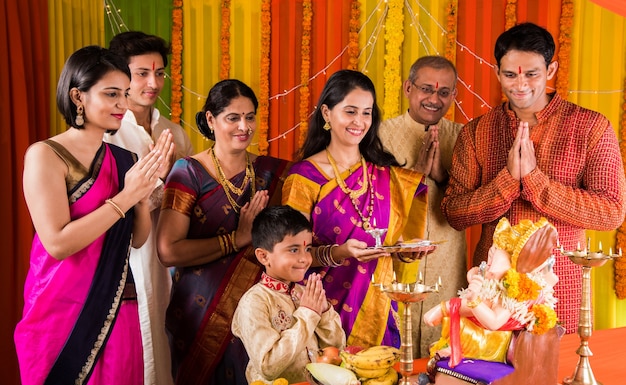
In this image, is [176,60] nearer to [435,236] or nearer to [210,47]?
[210,47]

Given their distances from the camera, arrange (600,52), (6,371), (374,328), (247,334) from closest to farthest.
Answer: (247,334) → (374,328) → (6,371) → (600,52)

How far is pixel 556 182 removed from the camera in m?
2.67

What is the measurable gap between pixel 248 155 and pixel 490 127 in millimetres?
1073

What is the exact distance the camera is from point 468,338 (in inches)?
67.9

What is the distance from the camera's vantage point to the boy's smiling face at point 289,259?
90.2 inches

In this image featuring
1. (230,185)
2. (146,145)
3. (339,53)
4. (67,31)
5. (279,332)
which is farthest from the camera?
(339,53)

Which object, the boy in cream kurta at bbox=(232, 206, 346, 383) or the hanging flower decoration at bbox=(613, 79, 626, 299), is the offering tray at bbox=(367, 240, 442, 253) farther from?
the hanging flower decoration at bbox=(613, 79, 626, 299)

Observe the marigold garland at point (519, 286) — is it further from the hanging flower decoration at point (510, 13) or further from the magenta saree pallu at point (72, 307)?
the hanging flower decoration at point (510, 13)

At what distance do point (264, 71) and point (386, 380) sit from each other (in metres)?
4.27

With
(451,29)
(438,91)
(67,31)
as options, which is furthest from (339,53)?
(438,91)

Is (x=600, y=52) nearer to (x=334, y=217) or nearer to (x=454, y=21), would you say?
(x=454, y=21)

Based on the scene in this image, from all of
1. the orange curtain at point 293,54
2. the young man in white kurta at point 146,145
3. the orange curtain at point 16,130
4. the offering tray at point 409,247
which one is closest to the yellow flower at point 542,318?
the offering tray at point 409,247

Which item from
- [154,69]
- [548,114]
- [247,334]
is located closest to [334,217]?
[247,334]

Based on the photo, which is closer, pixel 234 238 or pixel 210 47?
pixel 234 238
